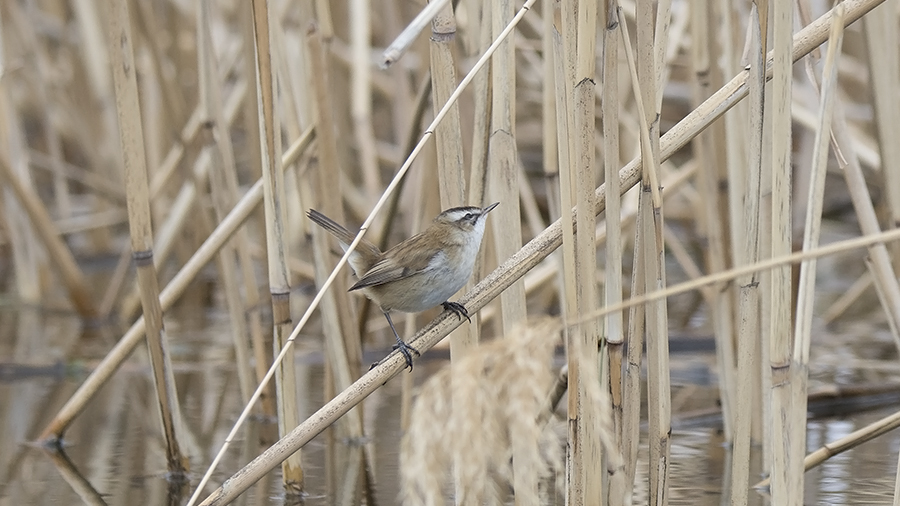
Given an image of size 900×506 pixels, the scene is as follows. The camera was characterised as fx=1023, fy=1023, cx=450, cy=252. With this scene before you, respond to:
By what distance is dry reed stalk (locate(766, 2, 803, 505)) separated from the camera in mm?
1801

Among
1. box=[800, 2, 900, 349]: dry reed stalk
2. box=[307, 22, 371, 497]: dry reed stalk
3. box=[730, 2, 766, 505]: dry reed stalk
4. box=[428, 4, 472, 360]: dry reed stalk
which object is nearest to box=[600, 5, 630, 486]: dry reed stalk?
box=[730, 2, 766, 505]: dry reed stalk

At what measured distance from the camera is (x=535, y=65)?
4641 mm

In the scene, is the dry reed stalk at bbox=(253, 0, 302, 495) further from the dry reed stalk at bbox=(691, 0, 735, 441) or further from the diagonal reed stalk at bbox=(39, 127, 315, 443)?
the dry reed stalk at bbox=(691, 0, 735, 441)

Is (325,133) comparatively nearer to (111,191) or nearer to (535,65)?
(535,65)

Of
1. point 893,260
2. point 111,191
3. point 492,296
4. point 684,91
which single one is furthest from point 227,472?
point 684,91

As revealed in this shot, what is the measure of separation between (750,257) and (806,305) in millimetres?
188

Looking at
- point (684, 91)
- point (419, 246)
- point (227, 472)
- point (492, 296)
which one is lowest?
point (227, 472)

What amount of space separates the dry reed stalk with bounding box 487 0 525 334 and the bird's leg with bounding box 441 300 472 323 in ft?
0.37

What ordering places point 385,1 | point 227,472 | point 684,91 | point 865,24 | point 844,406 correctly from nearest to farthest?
point 865,24 → point 227,472 → point 844,406 → point 385,1 → point 684,91

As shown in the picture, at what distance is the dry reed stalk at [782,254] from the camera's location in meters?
1.80

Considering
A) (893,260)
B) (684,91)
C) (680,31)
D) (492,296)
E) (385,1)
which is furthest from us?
(684,91)

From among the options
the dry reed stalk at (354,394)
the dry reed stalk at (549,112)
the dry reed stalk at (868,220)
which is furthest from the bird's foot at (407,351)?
the dry reed stalk at (868,220)

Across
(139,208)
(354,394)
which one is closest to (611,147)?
(354,394)

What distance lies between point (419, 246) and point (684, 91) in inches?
146
